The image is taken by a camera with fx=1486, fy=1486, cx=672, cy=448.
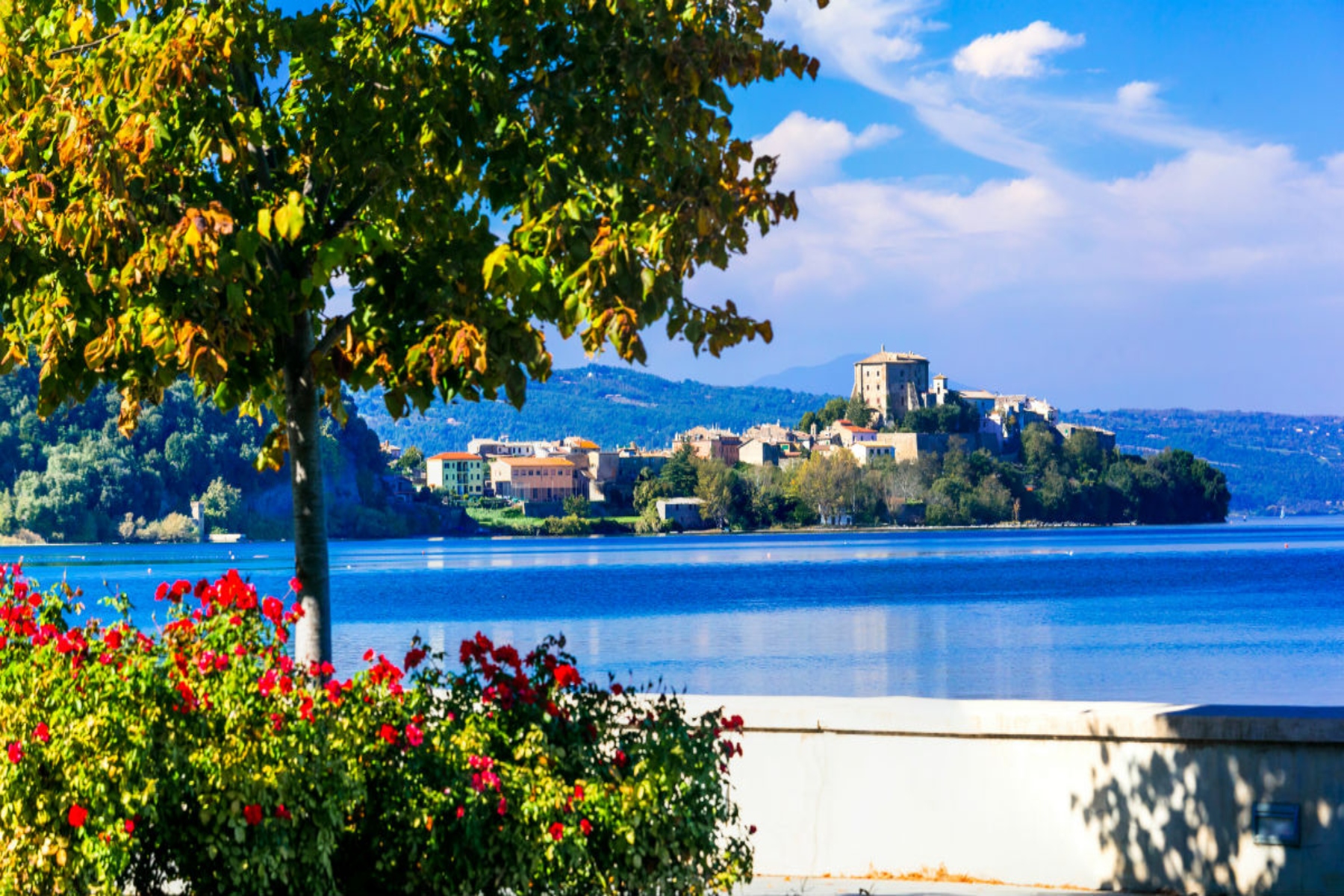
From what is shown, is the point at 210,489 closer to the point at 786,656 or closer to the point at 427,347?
the point at 786,656

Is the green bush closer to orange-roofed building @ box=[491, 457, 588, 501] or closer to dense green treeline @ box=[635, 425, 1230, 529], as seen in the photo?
dense green treeline @ box=[635, 425, 1230, 529]

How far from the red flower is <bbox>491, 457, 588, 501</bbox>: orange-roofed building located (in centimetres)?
17472

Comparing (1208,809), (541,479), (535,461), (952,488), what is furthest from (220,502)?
(1208,809)

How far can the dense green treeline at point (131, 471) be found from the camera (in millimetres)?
131750

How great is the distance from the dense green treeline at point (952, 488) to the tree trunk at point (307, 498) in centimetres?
15799

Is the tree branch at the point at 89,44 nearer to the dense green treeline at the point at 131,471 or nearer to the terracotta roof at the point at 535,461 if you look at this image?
the dense green treeline at the point at 131,471

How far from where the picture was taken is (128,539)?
137 m

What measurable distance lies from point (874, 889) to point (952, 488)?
572ft

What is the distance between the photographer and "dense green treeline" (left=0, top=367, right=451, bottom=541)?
13175cm

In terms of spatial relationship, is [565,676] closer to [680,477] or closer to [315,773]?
[315,773]

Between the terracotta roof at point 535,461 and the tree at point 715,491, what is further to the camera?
the terracotta roof at point 535,461

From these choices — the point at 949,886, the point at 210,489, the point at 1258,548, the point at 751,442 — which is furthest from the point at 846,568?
the point at 751,442

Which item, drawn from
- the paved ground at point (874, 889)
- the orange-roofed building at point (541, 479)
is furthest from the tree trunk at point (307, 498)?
the orange-roofed building at point (541, 479)

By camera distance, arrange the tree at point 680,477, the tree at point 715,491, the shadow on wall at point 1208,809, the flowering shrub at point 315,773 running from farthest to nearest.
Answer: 1. the tree at point 680,477
2. the tree at point 715,491
3. the shadow on wall at point 1208,809
4. the flowering shrub at point 315,773
